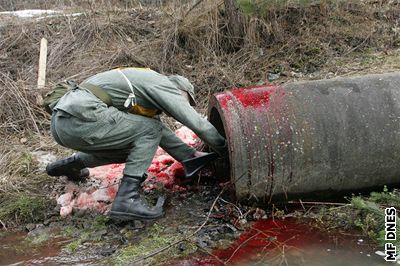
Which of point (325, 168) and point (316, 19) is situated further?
point (316, 19)

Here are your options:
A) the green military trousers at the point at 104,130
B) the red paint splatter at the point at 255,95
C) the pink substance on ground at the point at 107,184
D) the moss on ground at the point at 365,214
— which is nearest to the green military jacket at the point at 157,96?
the green military trousers at the point at 104,130

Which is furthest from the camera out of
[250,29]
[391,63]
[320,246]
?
[250,29]

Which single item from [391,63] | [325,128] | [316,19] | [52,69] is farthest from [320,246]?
[52,69]

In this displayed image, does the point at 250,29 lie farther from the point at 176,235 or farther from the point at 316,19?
the point at 176,235

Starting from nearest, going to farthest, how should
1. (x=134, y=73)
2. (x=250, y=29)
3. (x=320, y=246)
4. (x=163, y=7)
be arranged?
(x=320, y=246)
(x=134, y=73)
(x=250, y=29)
(x=163, y=7)

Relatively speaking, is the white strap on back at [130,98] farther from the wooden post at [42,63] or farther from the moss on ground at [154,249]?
the wooden post at [42,63]

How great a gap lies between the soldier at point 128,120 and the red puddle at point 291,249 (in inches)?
28.1

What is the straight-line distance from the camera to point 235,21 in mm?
6809

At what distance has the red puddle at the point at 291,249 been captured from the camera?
10.2 feet

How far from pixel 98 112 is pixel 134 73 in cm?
41

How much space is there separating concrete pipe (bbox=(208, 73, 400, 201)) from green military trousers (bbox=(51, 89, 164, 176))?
599 mm

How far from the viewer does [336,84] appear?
3773 millimetres

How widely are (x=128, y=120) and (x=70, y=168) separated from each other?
3.05 feet

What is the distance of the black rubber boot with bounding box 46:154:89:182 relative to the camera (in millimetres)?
4258
